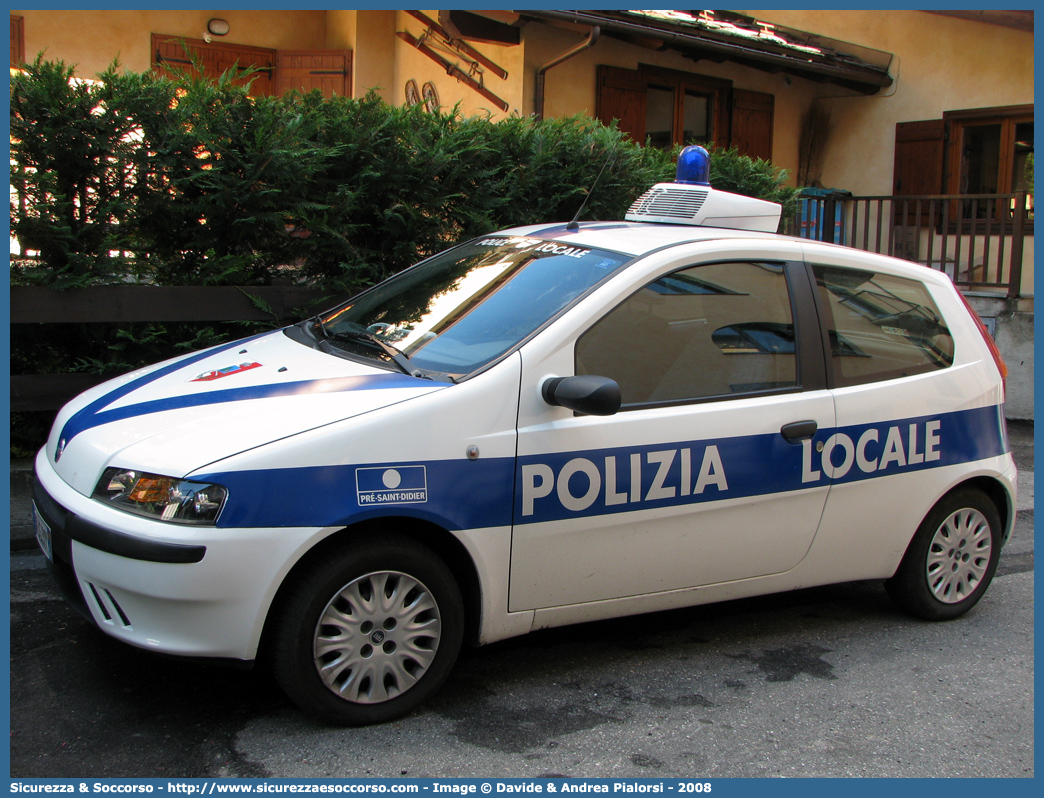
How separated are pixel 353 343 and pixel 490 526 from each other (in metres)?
1.06

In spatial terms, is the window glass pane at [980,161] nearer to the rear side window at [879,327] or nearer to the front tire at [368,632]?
the rear side window at [879,327]

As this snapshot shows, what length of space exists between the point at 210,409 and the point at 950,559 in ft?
10.8

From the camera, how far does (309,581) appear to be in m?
2.89

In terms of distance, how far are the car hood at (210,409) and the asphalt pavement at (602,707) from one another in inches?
31.2

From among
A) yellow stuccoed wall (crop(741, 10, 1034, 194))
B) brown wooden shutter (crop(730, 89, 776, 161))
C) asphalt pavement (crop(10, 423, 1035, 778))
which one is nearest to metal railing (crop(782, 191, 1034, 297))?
yellow stuccoed wall (crop(741, 10, 1034, 194))

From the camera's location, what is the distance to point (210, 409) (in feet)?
10.1

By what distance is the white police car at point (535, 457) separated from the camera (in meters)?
2.84

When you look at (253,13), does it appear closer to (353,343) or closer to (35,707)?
(353,343)

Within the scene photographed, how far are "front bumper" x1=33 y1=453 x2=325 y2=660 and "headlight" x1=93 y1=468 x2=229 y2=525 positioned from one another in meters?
0.03

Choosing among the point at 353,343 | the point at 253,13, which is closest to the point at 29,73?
the point at 353,343

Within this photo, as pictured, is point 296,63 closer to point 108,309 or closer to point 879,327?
point 108,309

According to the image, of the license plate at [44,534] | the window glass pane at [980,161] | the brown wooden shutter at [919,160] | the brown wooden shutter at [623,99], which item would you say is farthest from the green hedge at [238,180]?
the window glass pane at [980,161]

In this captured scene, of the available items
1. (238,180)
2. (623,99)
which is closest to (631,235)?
(238,180)

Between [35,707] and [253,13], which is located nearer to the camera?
[35,707]
